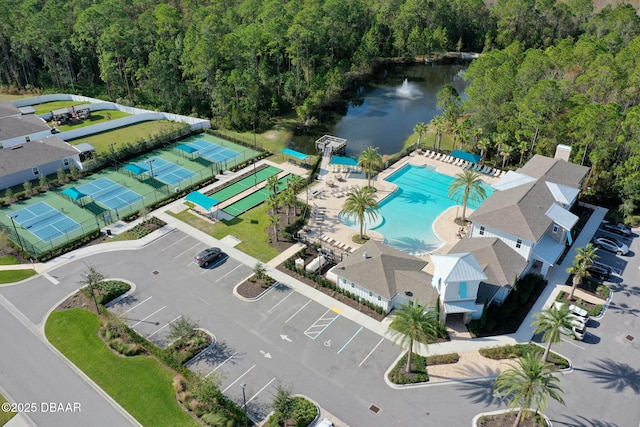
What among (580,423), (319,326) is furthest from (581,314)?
(319,326)

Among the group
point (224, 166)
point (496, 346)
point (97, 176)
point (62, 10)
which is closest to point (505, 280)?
point (496, 346)

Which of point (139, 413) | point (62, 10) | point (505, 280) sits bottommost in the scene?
point (139, 413)

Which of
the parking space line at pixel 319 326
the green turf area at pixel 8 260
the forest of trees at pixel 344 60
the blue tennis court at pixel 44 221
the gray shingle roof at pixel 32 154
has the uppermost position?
the forest of trees at pixel 344 60

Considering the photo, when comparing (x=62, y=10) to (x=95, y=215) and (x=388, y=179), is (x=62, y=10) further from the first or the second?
(x=388, y=179)

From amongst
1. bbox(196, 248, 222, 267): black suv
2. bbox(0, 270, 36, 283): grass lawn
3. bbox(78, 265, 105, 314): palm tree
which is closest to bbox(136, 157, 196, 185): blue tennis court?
bbox(196, 248, 222, 267): black suv

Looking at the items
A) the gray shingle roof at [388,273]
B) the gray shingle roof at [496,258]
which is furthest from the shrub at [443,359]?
the gray shingle roof at [496,258]

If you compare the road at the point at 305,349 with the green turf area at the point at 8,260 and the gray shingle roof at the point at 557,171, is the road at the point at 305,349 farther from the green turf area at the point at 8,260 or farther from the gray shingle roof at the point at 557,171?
the gray shingle roof at the point at 557,171

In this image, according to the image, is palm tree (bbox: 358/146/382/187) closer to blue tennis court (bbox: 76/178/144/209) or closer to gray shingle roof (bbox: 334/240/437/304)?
gray shingle roof (bbox: 334/240/437/304)
